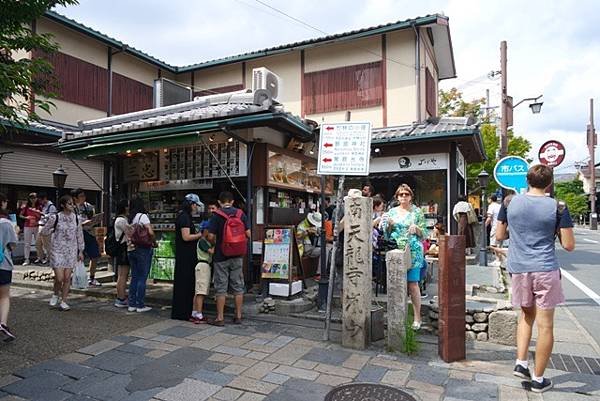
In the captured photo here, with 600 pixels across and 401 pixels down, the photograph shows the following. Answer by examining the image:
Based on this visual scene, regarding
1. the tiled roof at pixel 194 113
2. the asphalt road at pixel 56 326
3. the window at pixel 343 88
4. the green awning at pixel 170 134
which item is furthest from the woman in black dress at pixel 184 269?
the window at pixel 343 88

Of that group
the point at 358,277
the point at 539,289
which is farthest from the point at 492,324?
the point at 358,277

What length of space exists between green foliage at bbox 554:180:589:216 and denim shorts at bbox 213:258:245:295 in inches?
2049

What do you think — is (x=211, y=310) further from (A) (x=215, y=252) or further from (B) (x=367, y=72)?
(B) (x=367, y=72)

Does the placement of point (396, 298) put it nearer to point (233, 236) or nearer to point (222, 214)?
point (233, 236)

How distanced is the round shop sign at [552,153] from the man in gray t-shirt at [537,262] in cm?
594

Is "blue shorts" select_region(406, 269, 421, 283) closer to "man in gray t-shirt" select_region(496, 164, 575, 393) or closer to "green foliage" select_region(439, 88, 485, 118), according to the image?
"man in gray t-shirt" select_region(496, 164, 575, 393)

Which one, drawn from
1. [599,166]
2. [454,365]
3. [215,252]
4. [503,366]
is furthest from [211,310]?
[599,166]

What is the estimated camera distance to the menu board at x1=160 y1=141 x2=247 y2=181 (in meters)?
8.07

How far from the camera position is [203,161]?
8562 millimetres

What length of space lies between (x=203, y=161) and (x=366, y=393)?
19.5ft

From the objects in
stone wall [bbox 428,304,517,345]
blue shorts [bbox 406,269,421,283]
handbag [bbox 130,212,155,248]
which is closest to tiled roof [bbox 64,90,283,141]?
handbag [bbox 130,212,155,248]

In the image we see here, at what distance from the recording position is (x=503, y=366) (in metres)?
4.75

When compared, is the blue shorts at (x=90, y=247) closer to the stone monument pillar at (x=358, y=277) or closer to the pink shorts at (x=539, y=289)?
the stone monument pillar at (x=358, y=277)

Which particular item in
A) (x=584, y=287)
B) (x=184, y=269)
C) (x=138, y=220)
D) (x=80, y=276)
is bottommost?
(x=584, y=287)
